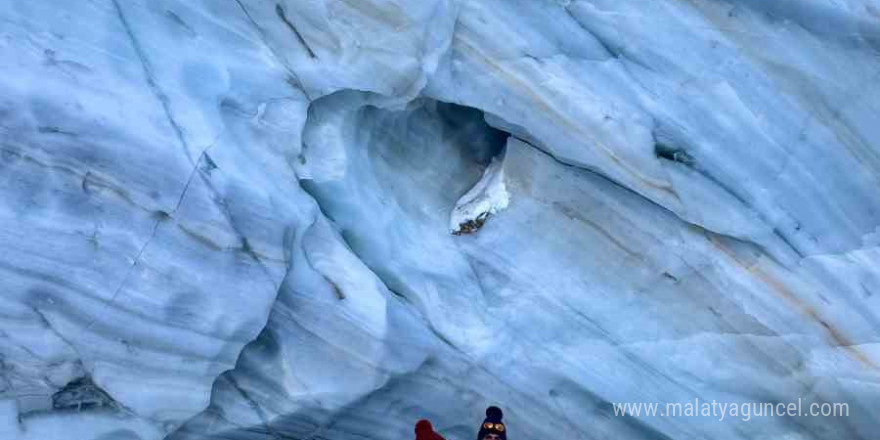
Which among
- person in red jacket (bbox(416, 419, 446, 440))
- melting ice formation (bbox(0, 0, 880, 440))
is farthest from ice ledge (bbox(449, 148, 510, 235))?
person in red jacket (bbox(416, 419, 446, 440))

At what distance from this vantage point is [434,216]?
4566 mm

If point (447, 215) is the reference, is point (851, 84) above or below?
above

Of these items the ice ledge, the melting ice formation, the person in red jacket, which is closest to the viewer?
the melting ice formation

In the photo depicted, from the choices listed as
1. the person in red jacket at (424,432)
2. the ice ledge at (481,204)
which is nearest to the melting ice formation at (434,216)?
the ice ledge at (481,204)

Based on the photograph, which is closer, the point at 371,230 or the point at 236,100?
the point at 236,100

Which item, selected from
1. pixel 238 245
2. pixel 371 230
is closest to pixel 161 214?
pixel 238 245

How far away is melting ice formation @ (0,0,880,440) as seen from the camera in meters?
3.66

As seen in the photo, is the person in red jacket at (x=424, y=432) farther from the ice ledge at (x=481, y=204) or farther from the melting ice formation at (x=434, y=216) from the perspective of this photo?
A: the ice ledge at (x=481, y=204)

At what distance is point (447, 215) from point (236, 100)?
1.32 m

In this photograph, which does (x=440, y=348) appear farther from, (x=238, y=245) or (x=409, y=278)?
(x=238, y=245)

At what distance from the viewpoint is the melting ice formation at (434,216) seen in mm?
3660

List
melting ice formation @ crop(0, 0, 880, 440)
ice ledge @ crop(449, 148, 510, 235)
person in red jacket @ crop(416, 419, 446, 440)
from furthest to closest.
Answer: ice ledge @ crop(449, 148, 510, 235)
person in red jacket @ crop(416, 419, 446, 440)
melting ice formation @ crop(0, 0, 880, 440)

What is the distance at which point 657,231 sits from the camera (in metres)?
4.45

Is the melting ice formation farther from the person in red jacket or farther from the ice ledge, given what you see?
the person in red jacket
